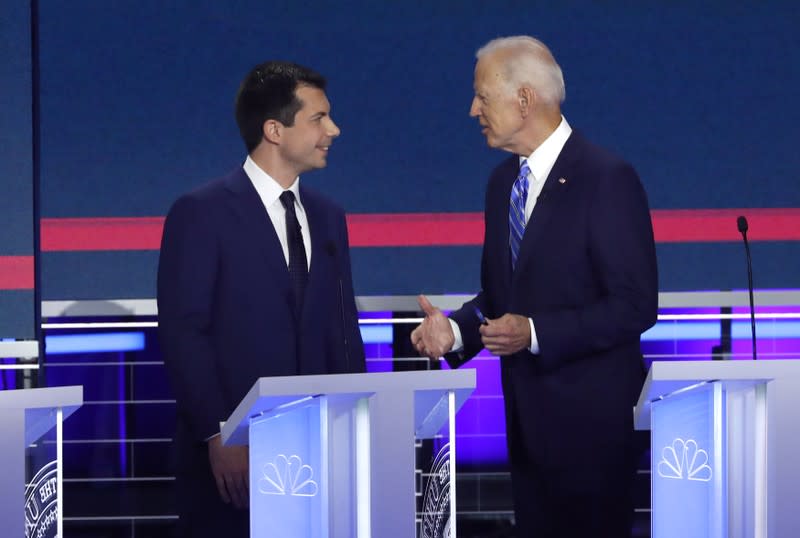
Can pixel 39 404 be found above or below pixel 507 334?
below

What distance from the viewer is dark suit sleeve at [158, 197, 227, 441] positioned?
306 centimetres

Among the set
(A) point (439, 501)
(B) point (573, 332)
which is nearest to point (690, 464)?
(A) point (439, 501)

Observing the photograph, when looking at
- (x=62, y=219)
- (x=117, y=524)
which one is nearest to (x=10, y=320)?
(x=62, y=219)

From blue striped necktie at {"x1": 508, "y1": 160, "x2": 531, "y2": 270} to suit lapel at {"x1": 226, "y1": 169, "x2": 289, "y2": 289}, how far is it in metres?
0.58

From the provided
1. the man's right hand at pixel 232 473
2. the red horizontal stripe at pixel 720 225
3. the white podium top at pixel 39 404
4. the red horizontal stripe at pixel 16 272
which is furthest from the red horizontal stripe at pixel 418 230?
the white podium top at pixel 39 404

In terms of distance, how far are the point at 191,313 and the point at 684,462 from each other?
1308 millimetres

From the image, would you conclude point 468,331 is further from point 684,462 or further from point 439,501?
point 684,462

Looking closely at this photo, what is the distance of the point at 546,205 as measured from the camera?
3.18 metres

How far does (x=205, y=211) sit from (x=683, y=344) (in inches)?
108

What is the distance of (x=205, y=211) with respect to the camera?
3209mm

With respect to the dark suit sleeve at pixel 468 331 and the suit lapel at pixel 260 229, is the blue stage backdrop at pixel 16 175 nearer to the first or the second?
the suit lapel at pixel 260 229

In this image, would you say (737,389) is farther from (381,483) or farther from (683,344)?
(683,344)

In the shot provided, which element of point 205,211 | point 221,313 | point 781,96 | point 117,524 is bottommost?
point 117,524

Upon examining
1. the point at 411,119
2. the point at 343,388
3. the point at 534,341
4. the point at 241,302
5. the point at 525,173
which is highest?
the point at 411,119
